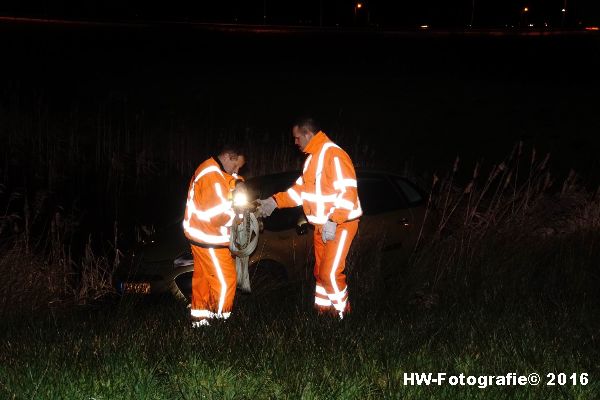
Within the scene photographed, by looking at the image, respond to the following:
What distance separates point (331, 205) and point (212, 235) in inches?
38.3

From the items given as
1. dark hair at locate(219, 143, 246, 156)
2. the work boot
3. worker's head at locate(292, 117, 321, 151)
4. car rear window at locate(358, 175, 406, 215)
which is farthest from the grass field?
car rear window at locate(358, 175, 406, 215)

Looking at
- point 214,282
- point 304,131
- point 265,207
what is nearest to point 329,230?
point 265,207

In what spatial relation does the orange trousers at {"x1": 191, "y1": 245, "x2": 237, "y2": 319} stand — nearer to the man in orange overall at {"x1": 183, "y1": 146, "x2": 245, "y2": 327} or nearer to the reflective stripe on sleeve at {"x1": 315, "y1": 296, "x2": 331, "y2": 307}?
the man in orange overall at {"x1": 183, "y1": 146, "x2": 245, "y2": 327}

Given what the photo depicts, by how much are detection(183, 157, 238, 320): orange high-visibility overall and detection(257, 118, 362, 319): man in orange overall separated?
1.67 feet

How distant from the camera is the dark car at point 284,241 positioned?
775 centimetres

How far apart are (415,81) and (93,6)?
1158 inches

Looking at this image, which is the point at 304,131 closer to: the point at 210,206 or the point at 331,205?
the point at 331,205

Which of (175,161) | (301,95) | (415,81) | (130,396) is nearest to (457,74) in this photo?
(415,81)

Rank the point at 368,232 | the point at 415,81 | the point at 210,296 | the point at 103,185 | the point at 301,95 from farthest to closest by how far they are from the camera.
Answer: the point at 415,81 → the point at 301,95 → the point at 103,185 → the point at 368,232 → the point at 210,296

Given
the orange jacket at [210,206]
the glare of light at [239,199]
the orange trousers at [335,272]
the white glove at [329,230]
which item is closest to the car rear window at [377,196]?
the orange trousers at [335,272]

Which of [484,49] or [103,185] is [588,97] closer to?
[484,49]

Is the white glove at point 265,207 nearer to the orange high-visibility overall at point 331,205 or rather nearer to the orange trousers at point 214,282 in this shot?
the orange high-visibility overall at point 331,205

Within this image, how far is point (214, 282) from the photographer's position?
6566 millimetres

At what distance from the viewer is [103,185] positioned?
14.2 meters
